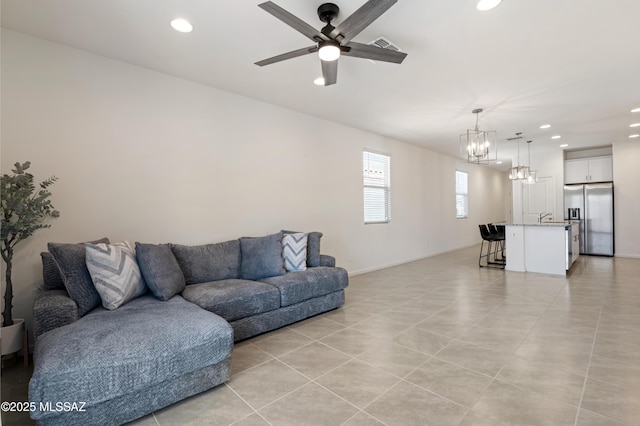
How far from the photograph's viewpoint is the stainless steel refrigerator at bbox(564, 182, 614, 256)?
7.53m

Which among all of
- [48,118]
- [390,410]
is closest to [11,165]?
[48,118]

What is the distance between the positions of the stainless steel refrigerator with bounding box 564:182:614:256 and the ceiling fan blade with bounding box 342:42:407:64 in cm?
828

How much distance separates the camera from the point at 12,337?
233 centimetres

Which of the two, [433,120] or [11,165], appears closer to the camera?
[11,165]

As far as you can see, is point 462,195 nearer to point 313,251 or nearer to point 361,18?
point 313,251

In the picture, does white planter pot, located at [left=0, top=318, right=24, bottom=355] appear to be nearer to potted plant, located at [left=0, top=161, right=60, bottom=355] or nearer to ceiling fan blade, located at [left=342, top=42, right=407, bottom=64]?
potted plant, located at [left=0, top=161, right=60, bottom=355]

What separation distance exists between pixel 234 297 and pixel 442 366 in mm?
1884

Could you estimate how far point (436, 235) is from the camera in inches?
320

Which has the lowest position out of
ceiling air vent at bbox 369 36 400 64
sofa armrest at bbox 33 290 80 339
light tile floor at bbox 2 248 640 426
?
light tile floor at bbox 2 248 640 426

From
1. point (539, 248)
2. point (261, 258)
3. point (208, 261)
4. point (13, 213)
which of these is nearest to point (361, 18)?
point (261, 258)

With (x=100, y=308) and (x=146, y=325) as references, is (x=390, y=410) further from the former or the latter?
(x=100, y=308)

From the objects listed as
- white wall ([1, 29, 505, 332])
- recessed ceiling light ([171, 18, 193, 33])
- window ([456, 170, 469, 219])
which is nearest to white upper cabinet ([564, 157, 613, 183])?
window ([456, 170, 469, 219])

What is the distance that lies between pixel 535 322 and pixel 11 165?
17.5 feet

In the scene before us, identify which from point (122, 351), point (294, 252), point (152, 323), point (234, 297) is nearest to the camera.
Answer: point (122, 351)
